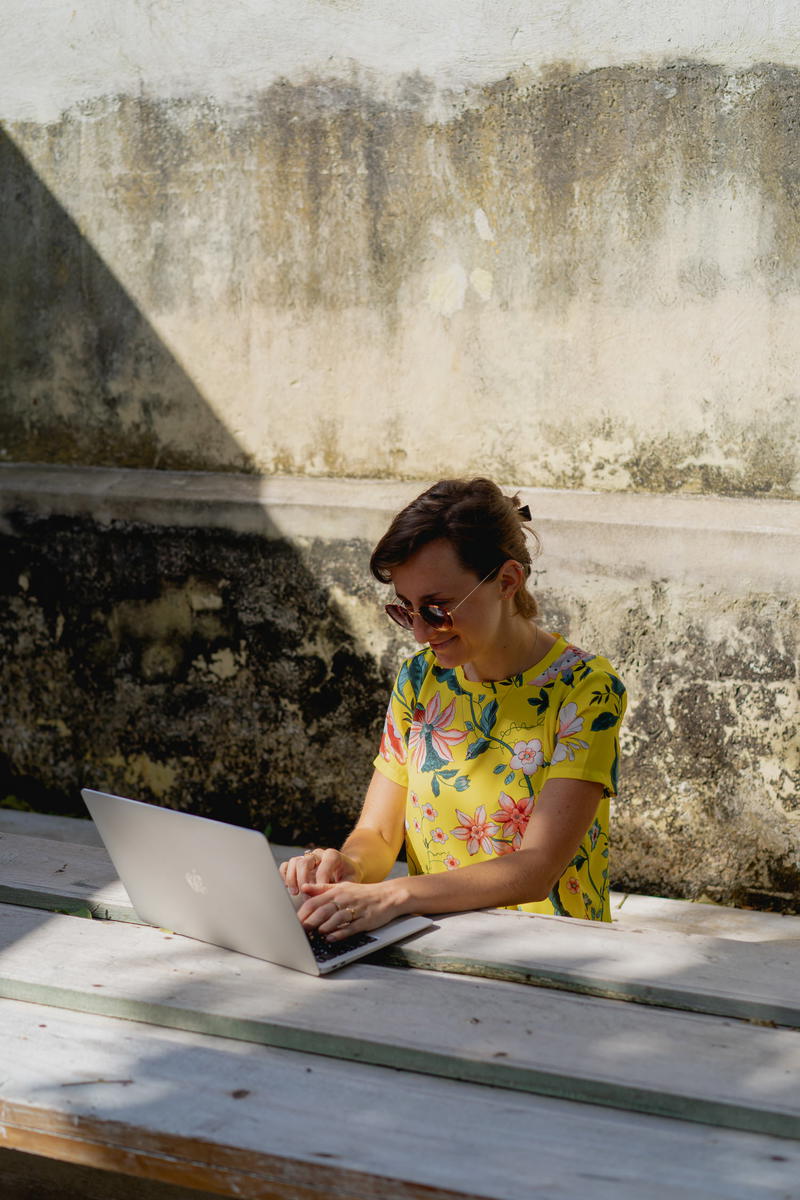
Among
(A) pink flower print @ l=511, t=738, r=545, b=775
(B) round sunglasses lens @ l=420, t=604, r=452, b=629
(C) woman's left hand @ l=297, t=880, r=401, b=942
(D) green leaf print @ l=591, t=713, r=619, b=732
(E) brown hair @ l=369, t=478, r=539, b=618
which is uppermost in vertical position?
(E) brown hair @ l=369, t=478, r=539, b=618

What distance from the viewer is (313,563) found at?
4.31m

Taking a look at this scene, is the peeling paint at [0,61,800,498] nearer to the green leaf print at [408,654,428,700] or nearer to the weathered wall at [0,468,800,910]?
the weathered wall at [0,468,800,910]

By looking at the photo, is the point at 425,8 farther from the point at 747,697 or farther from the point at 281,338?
the point at 747,697

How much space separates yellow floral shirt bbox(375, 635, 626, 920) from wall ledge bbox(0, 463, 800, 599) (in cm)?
156

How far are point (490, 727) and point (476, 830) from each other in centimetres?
20

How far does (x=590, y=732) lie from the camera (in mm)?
2262

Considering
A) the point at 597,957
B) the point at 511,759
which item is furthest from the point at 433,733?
the point at 597,957

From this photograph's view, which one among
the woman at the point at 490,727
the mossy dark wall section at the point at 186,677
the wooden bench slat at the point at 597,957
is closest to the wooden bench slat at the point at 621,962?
the wooden bench slat at the point at 597,957

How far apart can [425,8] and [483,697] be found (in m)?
2.75

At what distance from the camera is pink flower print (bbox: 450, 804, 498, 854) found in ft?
7.79

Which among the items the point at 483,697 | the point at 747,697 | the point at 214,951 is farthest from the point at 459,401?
the point at 214,951

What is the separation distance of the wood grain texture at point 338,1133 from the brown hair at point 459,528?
41.9 inches

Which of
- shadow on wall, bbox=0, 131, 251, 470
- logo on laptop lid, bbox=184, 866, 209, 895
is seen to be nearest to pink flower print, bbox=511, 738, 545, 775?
logo on laptop lid, bbox=184, 866, 209, 895

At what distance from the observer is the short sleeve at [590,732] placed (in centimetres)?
224
